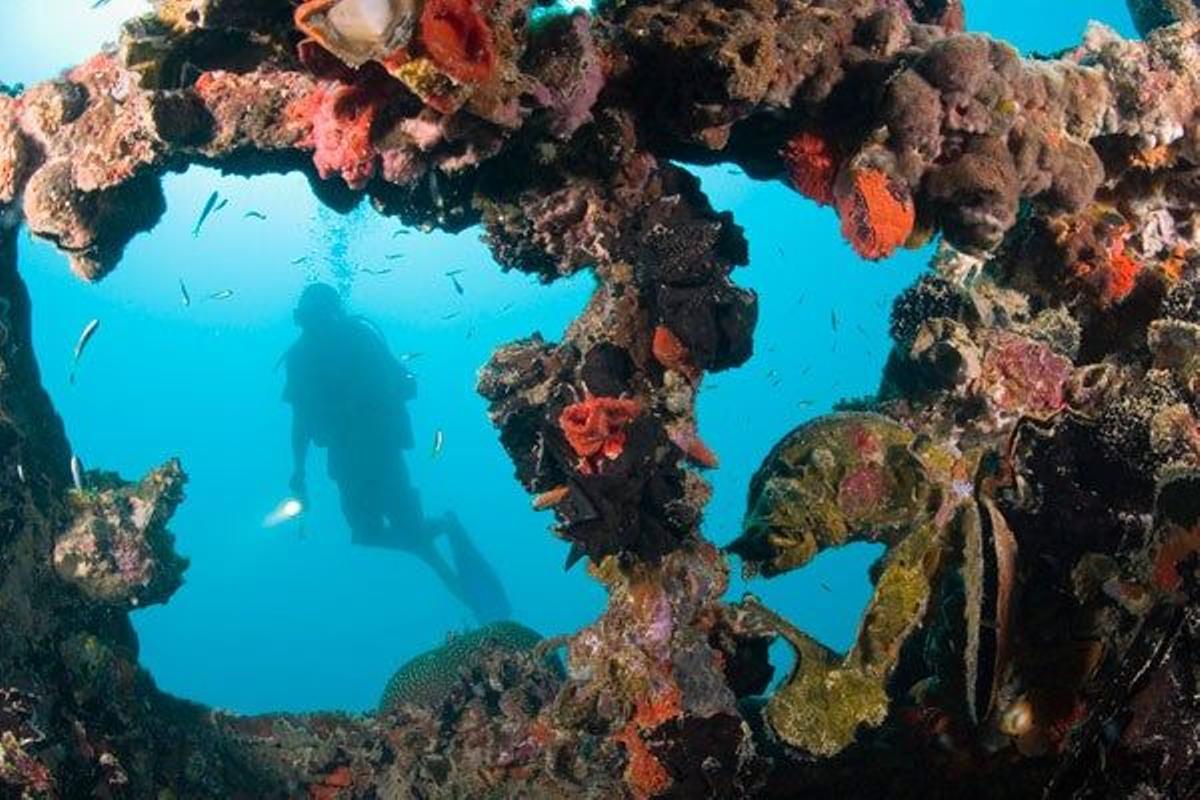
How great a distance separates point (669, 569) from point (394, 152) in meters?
2.95

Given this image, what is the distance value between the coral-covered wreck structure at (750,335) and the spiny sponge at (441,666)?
179cm

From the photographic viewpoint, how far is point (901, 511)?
5789 millimetres

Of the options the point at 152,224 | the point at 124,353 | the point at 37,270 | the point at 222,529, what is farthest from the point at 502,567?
the point at 152,224

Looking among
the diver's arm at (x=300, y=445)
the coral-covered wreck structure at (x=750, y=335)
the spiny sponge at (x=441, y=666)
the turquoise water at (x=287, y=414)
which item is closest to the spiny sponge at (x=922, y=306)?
the coral-covered wreck structure at (x=750, y=335)

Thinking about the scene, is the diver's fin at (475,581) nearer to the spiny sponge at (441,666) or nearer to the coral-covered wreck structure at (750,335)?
the spiny sponge at (441,666)

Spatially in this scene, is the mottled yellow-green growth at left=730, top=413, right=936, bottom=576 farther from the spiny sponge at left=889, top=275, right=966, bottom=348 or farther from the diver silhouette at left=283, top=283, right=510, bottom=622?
the diver silhouette at left=283, top=283, right=510, bottom=622

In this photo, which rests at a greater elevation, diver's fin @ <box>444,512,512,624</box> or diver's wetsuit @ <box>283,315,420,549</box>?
diver's wetsuit @ <box>283,315,420,549</box>

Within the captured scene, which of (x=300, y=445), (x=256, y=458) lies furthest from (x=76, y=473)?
(x=256, y=458)

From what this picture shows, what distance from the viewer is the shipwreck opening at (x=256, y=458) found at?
272 ft

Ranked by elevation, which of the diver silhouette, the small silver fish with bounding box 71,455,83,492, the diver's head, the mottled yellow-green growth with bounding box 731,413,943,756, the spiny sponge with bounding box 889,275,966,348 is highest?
the diver's head

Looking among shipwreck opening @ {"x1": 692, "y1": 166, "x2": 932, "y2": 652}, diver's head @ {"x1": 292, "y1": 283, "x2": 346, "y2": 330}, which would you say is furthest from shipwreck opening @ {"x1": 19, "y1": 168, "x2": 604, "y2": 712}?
diver's head @ {"x1": 292, "y1": 283, "x2": 346, "y2": 330}

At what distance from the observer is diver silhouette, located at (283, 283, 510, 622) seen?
2775cm

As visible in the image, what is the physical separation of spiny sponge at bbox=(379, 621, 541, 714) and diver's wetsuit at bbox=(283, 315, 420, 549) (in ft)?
62.8

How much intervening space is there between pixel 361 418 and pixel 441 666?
21.1 metres
